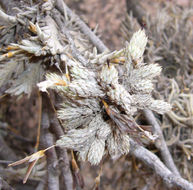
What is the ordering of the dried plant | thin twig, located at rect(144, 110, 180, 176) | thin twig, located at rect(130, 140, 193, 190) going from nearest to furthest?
thin twig, located at rect(130, 140, 193, 190)
thin twig, located at rect(144, 110, 180, 176)
the dried plant

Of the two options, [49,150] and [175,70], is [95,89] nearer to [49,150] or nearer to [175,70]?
[49,150]

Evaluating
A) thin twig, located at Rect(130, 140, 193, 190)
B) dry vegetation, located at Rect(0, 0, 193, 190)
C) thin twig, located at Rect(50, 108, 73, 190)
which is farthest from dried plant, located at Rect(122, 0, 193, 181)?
thin twig, located at Rect(50, 108, 73, 190)

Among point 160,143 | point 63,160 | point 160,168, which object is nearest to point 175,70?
point 160,143

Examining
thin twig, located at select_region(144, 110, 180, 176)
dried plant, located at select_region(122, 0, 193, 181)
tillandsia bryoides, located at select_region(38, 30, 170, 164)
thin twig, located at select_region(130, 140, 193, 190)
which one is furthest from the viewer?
dried plant, located at select_region(122, 0, 193, 181)

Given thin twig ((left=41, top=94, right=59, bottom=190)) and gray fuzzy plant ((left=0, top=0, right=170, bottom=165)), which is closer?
gray fuzzy plant ((left=0, top=0, right=170, bottom=165))

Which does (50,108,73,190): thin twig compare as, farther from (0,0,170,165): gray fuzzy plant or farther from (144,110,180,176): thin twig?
(144,110,180,176): thin twig

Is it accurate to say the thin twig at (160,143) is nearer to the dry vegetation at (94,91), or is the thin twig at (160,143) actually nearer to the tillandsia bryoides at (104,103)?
the dry vegetation at (94,91)

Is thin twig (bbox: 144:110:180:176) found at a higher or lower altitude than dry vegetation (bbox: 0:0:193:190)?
lower

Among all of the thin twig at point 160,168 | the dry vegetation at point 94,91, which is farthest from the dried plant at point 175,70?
the thin twig at point 160,168

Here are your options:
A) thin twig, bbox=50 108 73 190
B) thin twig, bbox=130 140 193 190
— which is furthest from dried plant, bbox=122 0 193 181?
thin twig, bbox=50 108 73 190

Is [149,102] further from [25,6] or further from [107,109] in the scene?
[25,6]
